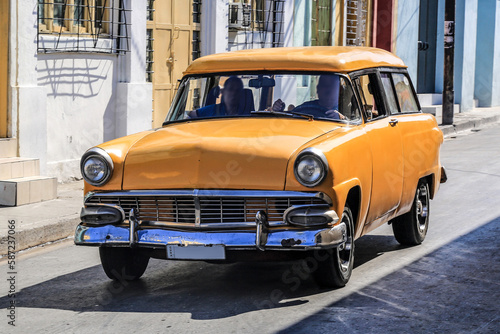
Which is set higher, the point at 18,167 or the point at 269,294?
the point at 18,167

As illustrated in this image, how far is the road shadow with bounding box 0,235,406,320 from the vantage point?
20.5 feet

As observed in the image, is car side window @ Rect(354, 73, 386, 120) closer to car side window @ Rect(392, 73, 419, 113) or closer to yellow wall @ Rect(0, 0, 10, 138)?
car side window @ Rect(392, 73, 419, 113)

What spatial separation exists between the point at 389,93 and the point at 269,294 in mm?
2401

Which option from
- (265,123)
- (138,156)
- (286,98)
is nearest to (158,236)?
(138,156)

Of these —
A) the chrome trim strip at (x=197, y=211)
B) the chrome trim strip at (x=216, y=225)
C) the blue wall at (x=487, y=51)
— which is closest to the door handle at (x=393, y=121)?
the chrome trim strip at (x=216, y=225)

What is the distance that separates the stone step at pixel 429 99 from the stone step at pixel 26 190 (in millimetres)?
15508

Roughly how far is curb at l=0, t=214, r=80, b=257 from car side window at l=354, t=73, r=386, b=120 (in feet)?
10.7

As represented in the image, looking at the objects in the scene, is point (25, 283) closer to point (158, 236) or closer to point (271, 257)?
point (158, 236)

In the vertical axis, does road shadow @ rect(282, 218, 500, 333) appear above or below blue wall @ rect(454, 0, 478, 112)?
below

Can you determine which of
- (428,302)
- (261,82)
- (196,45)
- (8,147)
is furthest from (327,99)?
(196,45)

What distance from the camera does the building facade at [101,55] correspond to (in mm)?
11461

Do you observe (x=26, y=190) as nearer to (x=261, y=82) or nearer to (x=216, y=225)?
(x=261, y=82)

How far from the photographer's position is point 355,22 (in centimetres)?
2252

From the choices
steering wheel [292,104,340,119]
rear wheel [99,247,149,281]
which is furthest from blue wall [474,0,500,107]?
rear wheel [99,247,149,281]
